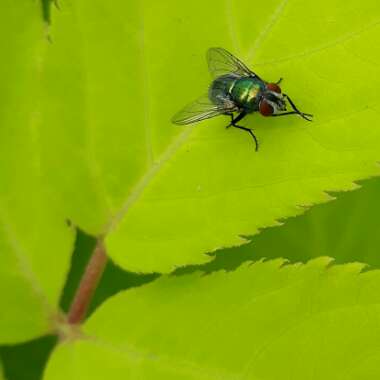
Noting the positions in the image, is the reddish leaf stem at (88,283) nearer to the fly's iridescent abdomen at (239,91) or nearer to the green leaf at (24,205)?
the green leaf at (24,205)

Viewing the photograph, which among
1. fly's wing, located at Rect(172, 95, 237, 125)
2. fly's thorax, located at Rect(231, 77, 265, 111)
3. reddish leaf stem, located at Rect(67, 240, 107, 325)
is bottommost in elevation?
reddish leaf stem, located at Rect(67, 240, 107, 325)

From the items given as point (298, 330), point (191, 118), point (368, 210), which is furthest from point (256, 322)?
point (368, 210)

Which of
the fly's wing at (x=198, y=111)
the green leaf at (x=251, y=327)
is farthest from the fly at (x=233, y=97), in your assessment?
the green leaf at (x=251, y=327)

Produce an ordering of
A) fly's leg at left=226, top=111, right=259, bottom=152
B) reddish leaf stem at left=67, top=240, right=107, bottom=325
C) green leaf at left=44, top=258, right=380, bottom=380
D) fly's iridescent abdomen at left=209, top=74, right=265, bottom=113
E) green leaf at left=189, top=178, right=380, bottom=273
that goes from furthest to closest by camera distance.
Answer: green leaf at left=189, top=178, right=380, bottom=273
fly's iridescent abdomen at left=209, top=74, right=265, bottom=113
reddish leaf stem at left=67, top=240, right=107, bottom=325
fly's leg at left=226, top=111, right=259, bottom=152
green leaf at left=44, top=258, right=380, bottom=380

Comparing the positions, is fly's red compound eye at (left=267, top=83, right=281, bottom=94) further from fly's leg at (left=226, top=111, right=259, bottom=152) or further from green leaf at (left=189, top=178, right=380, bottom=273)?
green leaf at (left=189, top=178, right=380, bottom=273)

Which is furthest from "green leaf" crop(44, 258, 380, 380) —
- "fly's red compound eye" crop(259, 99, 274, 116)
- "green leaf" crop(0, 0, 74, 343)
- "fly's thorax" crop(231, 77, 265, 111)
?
"fly's thorax" crop(231, 77, 265, 111)

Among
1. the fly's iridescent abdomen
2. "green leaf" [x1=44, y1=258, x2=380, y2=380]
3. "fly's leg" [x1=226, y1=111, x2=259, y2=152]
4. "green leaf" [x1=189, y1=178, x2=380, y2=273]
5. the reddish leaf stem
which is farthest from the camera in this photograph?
"green leaf" [x1=189, y1=178, x2=380, y2=273]
